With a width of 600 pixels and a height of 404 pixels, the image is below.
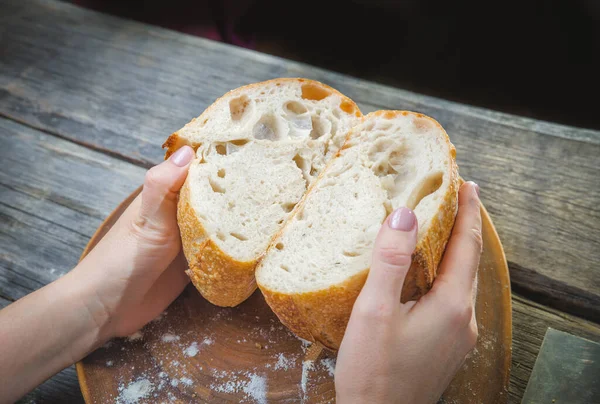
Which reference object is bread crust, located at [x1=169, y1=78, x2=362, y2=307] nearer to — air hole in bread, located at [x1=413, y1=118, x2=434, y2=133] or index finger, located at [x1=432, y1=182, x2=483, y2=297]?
index finger, located at [x1=432, y1=182, x2=483, y2=297]

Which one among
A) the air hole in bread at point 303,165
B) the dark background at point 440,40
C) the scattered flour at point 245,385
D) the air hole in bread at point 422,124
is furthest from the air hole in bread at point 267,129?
the dark background at point 440,40

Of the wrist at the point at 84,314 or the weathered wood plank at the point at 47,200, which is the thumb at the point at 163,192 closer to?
the wrist at the point at 84,314

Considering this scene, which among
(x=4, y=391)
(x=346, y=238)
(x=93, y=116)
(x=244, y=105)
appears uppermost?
(x=244, y=105)

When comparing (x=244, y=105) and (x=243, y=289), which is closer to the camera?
(x=243, y=289)

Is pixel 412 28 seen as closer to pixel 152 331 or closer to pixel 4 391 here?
pixel 152 331

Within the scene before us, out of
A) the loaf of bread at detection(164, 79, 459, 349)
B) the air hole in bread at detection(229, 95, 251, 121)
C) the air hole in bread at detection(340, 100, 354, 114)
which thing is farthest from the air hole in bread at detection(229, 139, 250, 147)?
the air hole in bread at detection(340, 100, 354, 114)

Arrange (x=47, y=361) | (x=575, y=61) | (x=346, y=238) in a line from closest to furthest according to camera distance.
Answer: (x=346, y=238), (x=47, y=361), (x=575, y=61)

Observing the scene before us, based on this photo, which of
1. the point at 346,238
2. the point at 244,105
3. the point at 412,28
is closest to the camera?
the point at 346,238

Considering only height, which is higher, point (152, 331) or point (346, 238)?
point (346, 238)

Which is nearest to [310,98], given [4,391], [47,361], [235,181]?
[235,181]
